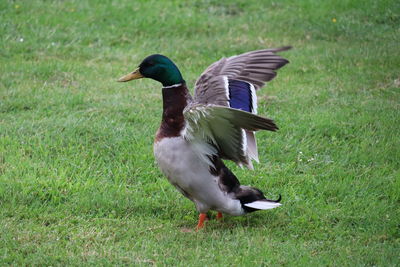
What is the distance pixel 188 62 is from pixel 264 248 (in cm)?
416

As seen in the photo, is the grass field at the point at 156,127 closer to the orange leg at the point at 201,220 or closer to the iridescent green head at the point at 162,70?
the orange leg at the point at 201,220

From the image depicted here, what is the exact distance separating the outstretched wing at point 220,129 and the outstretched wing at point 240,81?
0.26 meters

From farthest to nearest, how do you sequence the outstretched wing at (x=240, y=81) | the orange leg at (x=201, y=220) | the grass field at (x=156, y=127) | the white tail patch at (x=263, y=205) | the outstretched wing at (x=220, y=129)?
the outstretched wing at (x=240, y=81), the orange leg at (x=201, y=220), the white tail patch at (x=263, y=205), the grass field at (x=156, y=127), the outstretched wing at (x=220, y=129)

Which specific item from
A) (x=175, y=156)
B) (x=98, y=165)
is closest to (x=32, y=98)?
(x=98, y=165)

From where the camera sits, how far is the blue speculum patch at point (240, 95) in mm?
4867

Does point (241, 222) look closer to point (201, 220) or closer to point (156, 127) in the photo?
point (201, 220)

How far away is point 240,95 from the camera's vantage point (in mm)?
4965

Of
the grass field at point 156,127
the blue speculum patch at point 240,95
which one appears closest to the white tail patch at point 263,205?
the grass field at point 156,127

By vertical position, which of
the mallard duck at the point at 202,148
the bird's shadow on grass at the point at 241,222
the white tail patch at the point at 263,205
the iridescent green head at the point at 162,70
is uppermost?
the iridescent green head at the point at 162,70

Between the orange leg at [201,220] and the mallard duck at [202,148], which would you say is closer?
the mallard duck at [202,148]

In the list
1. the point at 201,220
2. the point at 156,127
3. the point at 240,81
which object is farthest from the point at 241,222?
the point at 156,127

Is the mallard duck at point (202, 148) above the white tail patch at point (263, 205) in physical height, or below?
above

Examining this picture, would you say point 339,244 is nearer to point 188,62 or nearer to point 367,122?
point 367,122

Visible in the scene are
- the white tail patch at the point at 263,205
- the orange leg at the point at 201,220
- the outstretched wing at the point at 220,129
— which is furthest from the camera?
the orange leg at the point at 201,220
